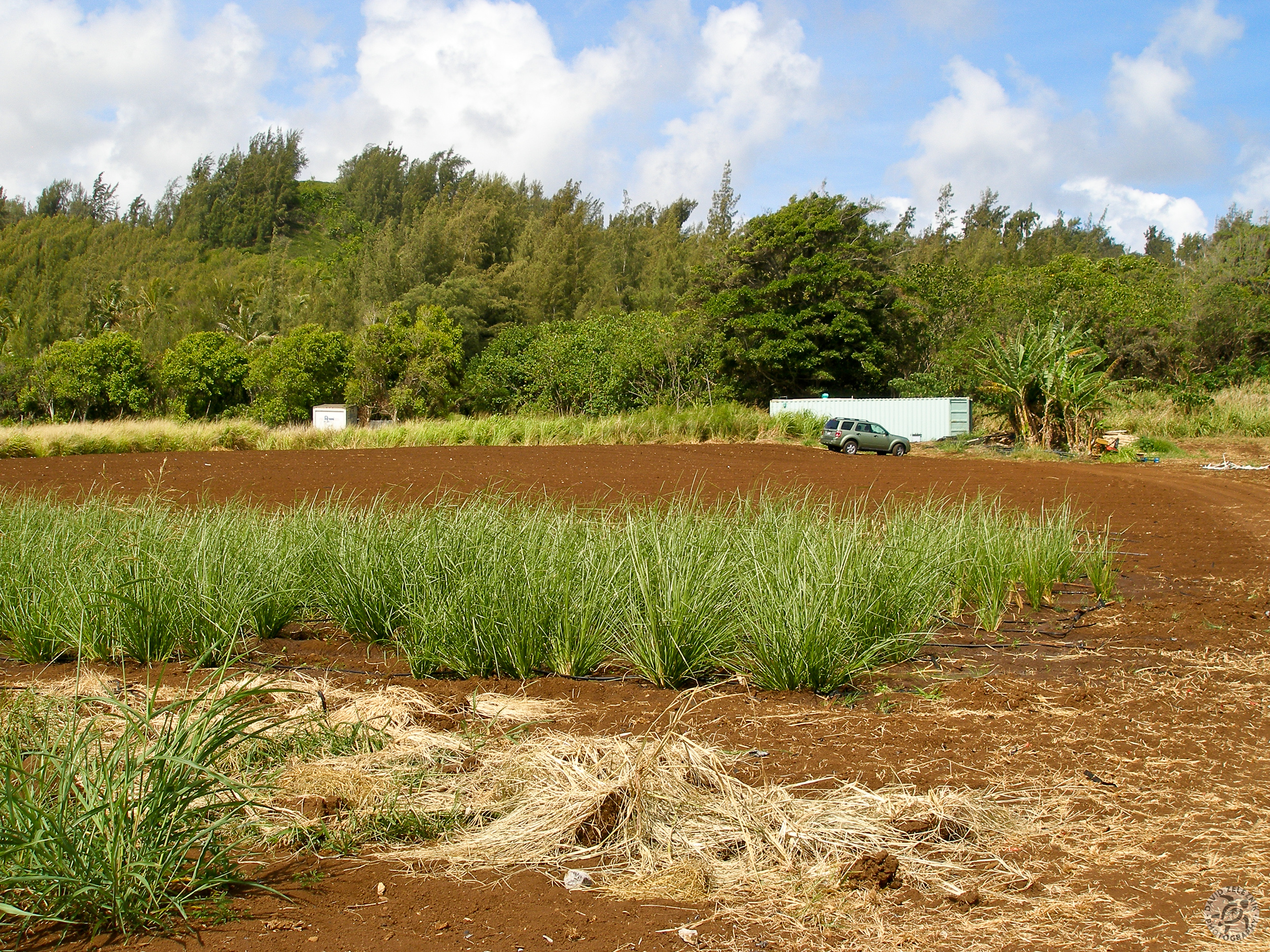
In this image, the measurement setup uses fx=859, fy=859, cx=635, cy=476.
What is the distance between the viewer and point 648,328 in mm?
33656

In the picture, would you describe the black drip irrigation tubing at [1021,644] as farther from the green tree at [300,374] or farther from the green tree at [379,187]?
the green tree at [379,187]

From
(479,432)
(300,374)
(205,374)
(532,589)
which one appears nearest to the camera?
(532,589)

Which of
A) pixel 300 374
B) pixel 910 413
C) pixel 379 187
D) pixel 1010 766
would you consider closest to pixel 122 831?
pixel 1010 766

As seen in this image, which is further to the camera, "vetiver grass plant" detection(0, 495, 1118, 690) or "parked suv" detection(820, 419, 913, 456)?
"parked suv" detection(820, 419, 913, 456)

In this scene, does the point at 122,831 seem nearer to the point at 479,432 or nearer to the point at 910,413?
the point at 479,432

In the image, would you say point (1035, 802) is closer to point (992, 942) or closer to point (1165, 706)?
point (992, 942)

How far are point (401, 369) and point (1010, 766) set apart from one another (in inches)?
1332

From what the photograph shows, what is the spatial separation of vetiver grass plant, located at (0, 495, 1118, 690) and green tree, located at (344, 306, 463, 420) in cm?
2879

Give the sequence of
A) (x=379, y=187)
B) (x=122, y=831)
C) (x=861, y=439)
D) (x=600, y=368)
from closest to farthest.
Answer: (x=122, y=831), (x=861, y=439), (x=600, y=368), (x=379, y=187)

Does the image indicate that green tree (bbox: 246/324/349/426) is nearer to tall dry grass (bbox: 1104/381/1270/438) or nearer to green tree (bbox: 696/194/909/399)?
green tree (bbox: 696/194/909/399)

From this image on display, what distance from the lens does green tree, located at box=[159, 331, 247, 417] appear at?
111 ft

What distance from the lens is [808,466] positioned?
1616cm

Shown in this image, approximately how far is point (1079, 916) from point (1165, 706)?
2.09 m

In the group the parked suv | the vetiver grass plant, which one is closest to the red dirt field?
the vetiver grass plant
